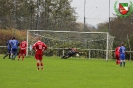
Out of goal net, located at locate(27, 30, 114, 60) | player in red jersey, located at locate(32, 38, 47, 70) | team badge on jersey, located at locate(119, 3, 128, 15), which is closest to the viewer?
player in red jersey, located at locate(32, 38, 47, 70)

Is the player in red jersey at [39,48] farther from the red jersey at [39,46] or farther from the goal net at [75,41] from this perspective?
the goal net at [75,41]

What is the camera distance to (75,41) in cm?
4450

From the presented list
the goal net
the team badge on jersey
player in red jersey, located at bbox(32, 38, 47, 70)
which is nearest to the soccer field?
player in red jersey, located at bbox(32, 38, 47, 70)

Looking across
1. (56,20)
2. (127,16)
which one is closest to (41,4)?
(56,20)

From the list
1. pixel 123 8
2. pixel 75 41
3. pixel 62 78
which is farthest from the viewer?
pixel 123 8

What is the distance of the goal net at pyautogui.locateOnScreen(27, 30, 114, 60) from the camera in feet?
140

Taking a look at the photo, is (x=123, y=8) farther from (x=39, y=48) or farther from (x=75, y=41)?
(x=39, y=48)

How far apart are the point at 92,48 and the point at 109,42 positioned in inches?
74.7

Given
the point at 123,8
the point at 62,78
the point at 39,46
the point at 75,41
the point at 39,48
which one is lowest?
the point at 62,78

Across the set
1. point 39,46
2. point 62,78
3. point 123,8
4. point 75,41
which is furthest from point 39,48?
point 123,8

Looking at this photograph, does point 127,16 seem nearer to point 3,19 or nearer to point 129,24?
point 129,24

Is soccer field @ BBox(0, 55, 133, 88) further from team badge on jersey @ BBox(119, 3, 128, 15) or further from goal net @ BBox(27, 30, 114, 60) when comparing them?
team badge on jersey @ BBox(119, 3, 128, 15)

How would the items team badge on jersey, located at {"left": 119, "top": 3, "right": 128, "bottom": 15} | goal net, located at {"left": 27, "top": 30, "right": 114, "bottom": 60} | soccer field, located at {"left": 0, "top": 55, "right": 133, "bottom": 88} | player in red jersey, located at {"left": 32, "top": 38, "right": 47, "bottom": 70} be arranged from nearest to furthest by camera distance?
soccer field, located at {"left": 0, "top": 55, "right": 133, "bottom": 88}, player in red jersey, located at {"left": 32, "top": 38, "right": 47, "bottom": 70}, goal net, located at {"left": 27, "top": 30, "right": 114, "bottom": 60}, team badge on jersey, located at {"left": 119, "top": 3, "right": 128, "bottom": 15}

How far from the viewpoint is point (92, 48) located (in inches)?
1684
